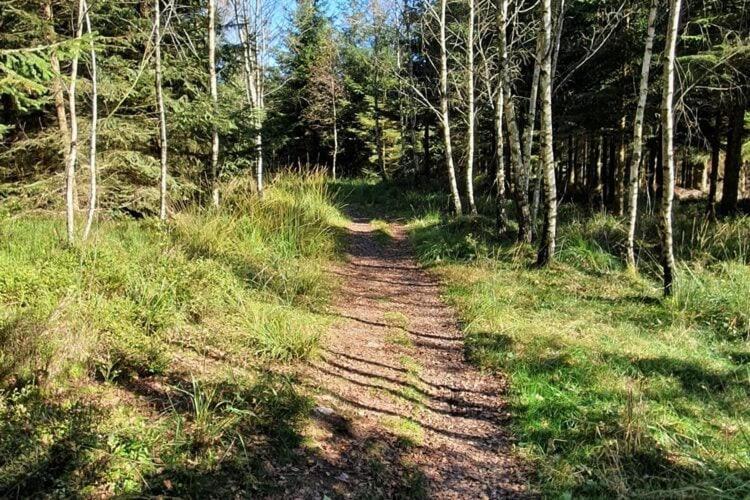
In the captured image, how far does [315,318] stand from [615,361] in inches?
125

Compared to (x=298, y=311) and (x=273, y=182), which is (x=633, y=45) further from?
(x=298, y=311)

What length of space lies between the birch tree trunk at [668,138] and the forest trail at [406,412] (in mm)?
3090

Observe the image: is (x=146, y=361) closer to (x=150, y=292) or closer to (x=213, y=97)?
(x=150, y=292)

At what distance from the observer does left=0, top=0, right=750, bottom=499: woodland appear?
9.94 feet

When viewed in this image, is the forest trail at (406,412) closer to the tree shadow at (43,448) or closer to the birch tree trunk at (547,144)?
the tree shadow at (43,448)

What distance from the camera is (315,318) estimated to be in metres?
5.59

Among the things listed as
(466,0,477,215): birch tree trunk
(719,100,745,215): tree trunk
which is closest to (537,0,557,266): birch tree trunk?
(466,0,477,215): birch tree trunk

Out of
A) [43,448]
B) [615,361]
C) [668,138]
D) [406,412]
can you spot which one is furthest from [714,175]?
[43,448]

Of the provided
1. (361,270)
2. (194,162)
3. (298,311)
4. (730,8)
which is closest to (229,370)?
(298,311)

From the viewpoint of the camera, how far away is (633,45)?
11.9 meters

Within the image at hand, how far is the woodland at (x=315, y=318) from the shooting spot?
3029 mm

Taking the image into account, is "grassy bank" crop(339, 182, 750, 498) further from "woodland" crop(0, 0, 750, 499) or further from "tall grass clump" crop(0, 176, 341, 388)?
"tall grass clump" crop(0, 176, 341, 388)

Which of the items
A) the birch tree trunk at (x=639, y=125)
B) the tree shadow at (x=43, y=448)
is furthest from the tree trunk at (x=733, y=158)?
the tree shadow at (x=43, y=448)

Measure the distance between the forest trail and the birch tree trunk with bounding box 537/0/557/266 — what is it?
255 centimetres
